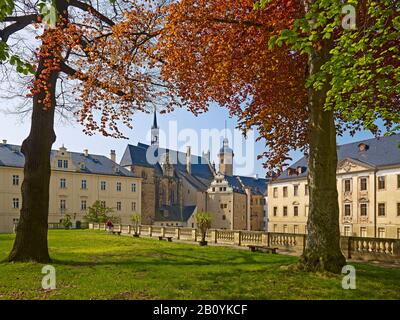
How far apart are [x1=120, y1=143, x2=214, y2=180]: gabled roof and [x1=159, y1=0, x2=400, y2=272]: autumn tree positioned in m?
56.9

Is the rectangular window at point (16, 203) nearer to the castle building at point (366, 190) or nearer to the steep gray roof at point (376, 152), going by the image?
the castle building at point (366, 190)

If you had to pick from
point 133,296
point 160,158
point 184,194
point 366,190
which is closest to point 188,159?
point 160,158

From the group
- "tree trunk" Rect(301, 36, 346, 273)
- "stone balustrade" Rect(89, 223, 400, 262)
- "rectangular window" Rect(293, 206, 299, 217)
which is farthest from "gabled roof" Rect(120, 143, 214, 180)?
"tree trunk" Rect(301, 36, 346, 273)

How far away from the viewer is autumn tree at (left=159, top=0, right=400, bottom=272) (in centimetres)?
1042

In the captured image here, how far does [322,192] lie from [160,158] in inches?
2892

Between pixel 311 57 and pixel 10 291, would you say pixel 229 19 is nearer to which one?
pixel 311 57

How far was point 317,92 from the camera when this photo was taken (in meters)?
13.1

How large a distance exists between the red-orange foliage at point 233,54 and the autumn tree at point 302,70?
4cm

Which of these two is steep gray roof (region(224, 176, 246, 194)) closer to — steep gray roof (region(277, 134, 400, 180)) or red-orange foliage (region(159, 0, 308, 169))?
steep gray roof (region(277, 134, 400, 180))

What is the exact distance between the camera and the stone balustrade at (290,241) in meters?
17.3

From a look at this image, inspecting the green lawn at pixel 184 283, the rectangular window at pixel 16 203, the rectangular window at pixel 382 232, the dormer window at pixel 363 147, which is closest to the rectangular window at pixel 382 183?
the rectangular window at pixel 382 232

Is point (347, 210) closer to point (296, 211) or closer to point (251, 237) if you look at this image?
point (296, 211)

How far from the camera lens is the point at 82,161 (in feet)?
205

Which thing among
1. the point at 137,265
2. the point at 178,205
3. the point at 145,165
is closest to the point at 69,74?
the point at 137,265
